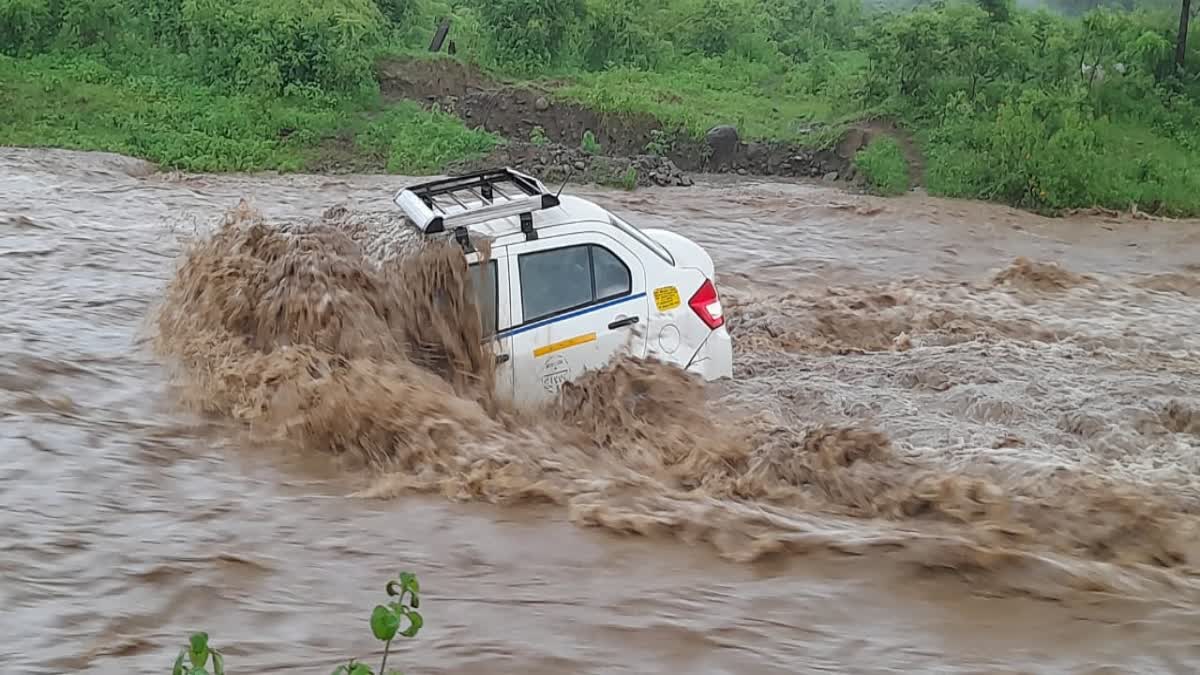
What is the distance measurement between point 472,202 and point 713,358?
173 centimetres

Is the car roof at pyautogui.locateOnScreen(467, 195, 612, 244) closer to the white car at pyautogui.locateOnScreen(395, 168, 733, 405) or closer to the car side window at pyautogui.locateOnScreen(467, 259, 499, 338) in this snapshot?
the white car at pyautogui.locateOnScreen(395, 168, 733, 405)

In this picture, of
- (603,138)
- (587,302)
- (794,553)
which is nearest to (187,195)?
(603,138)

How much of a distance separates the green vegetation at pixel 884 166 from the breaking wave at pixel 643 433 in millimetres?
11061

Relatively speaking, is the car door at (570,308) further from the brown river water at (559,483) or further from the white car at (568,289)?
the brown river water at (559,483)

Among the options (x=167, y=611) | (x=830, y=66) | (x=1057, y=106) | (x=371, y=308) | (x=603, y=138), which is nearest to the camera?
(x=167, y=611)

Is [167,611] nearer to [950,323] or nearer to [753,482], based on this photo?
[753,482]

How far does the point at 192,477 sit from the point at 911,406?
4.44 metres

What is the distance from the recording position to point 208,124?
21.8 metres

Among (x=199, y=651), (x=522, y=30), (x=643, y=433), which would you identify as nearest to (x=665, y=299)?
(x=643, y=433)

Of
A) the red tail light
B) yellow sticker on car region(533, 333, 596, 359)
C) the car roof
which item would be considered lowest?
yellow sticker on car region(533, 333, 596, 359)

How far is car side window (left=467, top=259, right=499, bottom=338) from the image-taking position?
7570mm

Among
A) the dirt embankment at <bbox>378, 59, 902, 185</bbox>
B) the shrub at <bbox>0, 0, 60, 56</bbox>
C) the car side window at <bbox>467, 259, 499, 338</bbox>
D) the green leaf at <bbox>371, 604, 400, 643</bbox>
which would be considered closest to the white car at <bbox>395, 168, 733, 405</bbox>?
the car side window at <bbox>467, 259, 499, 338</bbox>

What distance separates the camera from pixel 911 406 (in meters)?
8.65

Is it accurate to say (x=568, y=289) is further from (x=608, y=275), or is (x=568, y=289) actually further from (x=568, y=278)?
(x=608, y=275)
